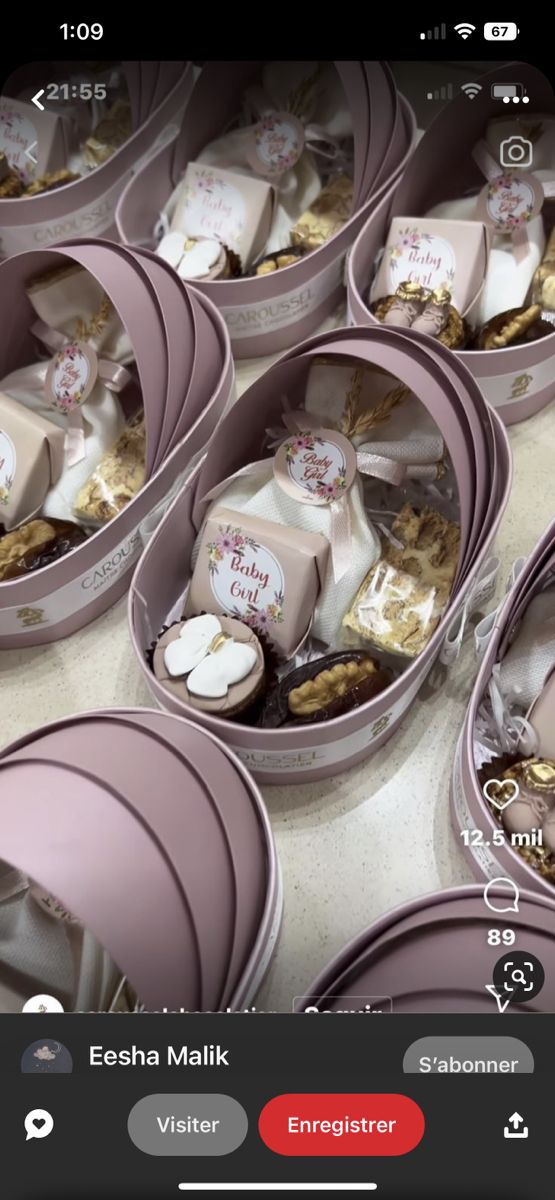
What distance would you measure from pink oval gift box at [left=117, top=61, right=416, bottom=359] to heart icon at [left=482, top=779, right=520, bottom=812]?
62 cm

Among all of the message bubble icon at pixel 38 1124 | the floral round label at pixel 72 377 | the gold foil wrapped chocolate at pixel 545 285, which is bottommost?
the message bubble icon at pixel 38 1124

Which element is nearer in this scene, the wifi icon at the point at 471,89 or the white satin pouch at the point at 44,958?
the white satin pouch at the point at 44,958

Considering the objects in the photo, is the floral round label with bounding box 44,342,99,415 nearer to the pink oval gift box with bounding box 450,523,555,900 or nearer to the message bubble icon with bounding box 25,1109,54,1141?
the pink oval gift box with bounding box 450,523,555,900

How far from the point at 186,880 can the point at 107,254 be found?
25.8 inches

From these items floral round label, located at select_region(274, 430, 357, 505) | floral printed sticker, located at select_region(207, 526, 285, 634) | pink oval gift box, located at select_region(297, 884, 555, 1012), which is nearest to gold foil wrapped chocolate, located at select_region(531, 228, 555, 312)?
floral round label, located at select_region(274, 430, 357, 505)

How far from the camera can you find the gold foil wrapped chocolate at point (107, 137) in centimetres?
126

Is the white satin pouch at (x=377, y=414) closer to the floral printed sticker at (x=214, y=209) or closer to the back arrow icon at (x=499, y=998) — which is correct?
the floral printed sticker at (x=214, y=209)

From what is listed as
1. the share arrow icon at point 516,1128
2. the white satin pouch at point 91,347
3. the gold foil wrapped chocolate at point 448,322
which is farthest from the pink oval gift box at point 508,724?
the white satin pouch at point 91,347

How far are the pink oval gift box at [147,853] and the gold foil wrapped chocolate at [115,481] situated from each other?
30 centimetres

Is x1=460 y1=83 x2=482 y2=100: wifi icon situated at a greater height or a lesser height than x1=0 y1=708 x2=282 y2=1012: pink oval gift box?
greater

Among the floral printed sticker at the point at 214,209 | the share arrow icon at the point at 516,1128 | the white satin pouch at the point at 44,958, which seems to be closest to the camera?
the share arrow icon at the point at 516,1128

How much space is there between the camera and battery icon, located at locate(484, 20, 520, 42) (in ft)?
2.77

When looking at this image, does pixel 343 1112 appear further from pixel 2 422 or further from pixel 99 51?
pixel 99 51

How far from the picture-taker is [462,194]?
3.87ft
